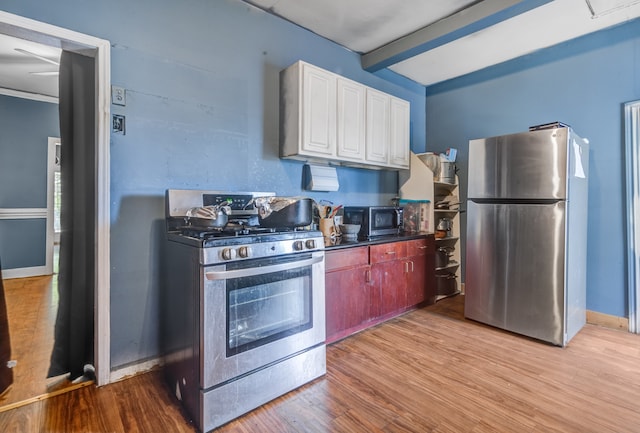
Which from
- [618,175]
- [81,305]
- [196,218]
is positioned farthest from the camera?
[618,175]

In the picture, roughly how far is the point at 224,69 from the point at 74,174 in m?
1.30

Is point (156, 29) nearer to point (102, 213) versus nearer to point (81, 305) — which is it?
point (102, 213)

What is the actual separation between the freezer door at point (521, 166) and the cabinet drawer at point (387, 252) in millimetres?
839

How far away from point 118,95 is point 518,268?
3355mm

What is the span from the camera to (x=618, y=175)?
2.92 m

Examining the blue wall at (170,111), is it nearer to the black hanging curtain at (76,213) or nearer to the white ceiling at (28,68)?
the black hanging curtain at (76,213)

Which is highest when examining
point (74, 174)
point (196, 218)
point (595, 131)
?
point (595, 131)

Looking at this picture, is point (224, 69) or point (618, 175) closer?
point (224, 69)

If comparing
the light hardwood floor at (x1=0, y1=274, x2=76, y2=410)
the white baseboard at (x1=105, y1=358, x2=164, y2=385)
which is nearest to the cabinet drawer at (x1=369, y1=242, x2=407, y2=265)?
the white baseboard at (x1=105, y1=358, x2=164, y2=385)

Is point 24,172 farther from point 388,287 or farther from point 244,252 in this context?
point 388,287

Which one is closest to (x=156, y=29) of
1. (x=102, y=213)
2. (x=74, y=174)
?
(x=74, y=174)

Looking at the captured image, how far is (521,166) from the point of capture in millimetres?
2691

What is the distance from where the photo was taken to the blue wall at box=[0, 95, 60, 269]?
4.64 meters

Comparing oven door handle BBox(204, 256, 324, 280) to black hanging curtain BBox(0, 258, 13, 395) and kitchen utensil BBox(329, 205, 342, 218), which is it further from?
black hanging curtain BBox(0, 258, 13, 395)
